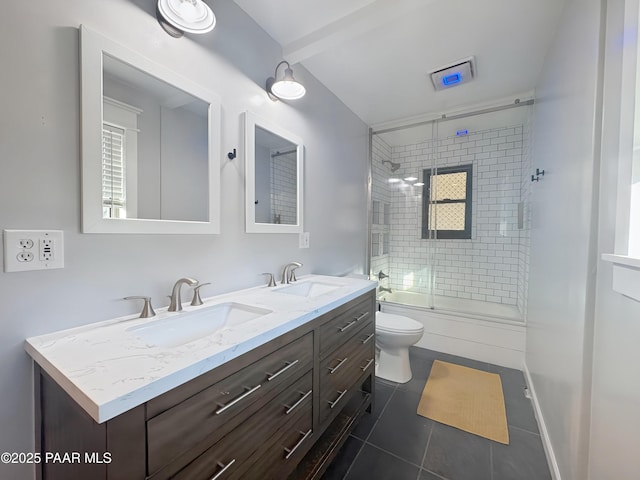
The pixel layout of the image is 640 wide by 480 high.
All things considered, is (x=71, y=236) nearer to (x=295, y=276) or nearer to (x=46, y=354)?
(x=46, y=354)

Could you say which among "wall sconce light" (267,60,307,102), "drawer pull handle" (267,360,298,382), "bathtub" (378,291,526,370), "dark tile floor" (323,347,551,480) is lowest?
"dark tile floor" (323,347,551,480)

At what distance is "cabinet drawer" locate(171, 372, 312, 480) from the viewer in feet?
2.30

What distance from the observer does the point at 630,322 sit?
77cm

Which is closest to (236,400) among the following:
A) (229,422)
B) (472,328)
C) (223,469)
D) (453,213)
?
(229,422)

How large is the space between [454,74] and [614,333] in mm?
1987

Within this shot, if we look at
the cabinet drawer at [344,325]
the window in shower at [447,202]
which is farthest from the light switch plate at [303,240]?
the window in shower at [447,202]

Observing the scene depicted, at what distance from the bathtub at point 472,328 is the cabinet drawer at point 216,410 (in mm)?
2186

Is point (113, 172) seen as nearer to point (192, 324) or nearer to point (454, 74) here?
point (192, 324)

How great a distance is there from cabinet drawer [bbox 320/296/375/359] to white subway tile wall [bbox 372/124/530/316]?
156cm

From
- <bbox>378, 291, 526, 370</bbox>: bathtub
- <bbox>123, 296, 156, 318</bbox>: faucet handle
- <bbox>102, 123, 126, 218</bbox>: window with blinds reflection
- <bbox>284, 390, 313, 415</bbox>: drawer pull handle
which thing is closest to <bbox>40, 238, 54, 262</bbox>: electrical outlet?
<bbox>102, 123, 126, 218</bbox>: window with blinds reflection

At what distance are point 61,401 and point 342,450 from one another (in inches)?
52.9

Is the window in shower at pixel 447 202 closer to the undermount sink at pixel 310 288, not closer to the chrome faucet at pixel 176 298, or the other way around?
the undermount sink at pixel 310 288

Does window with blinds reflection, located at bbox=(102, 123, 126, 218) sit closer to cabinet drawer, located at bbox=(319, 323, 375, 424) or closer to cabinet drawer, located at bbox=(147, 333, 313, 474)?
cabinet drawer, located at bbox=(147, 333, 313, 474)

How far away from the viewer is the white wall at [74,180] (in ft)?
2.47
